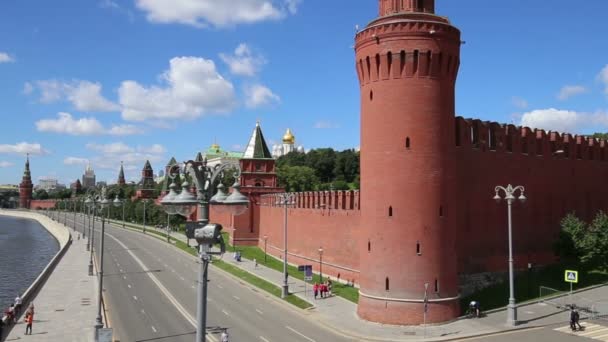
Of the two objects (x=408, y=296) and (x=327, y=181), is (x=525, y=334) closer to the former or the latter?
(x=408, y=296)

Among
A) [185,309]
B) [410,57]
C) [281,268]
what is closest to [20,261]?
[281,268]

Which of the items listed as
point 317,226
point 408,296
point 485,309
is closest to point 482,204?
point 485,309

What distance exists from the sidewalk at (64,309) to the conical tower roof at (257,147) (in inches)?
1076

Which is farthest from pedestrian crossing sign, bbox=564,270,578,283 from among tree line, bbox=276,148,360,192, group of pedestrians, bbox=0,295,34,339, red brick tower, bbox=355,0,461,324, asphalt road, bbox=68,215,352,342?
Answer: tree line, bbox=276,148,360,192

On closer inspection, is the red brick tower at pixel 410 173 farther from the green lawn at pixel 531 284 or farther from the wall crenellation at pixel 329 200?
the wall crenellation at pixel 329 200

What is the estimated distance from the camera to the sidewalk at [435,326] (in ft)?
92.4

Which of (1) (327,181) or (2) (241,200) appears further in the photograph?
(1) (327,181)

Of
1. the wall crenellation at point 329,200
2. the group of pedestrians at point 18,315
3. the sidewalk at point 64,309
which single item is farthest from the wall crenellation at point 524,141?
the group of pedestrians at point 18,315

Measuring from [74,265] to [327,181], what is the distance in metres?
105

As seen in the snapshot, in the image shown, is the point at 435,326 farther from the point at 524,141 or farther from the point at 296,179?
the point at 296,179

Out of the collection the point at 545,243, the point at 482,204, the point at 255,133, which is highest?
the point at 255,133

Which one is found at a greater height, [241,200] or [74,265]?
[241,200]

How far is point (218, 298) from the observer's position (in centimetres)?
3869

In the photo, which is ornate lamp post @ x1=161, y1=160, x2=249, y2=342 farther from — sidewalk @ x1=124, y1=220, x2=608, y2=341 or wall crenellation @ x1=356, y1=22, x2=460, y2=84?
wall crenellation @ x1=356, y1=22, x2=460, y2=84
